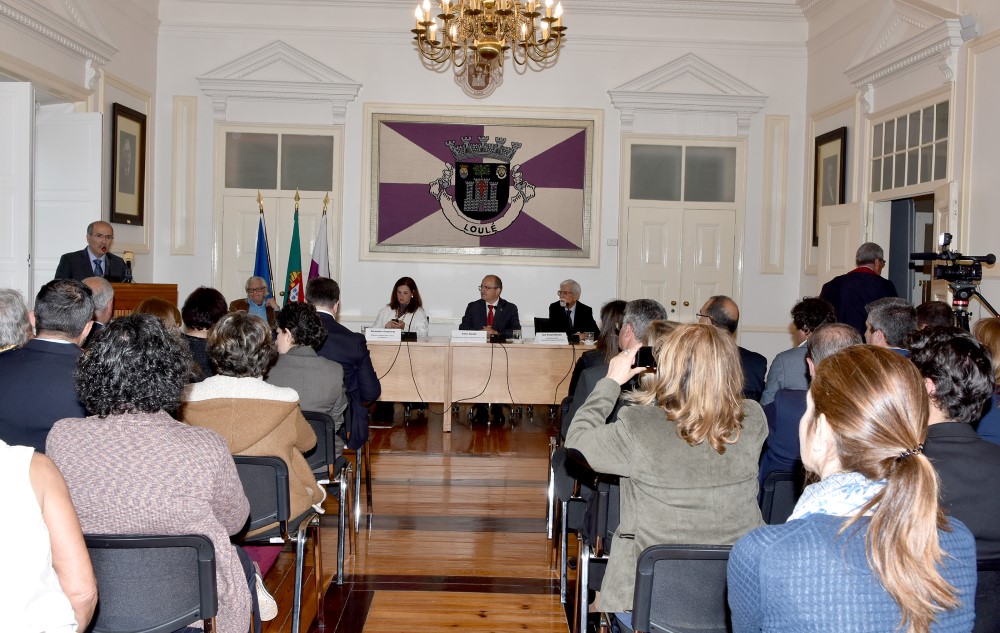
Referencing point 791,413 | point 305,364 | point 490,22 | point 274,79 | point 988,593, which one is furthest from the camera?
point 274,79

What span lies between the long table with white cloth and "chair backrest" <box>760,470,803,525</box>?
4580 mm

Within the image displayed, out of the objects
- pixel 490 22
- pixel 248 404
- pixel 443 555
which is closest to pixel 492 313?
pixel 490 22

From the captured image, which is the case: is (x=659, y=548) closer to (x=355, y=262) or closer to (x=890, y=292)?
(x=890, y=292)

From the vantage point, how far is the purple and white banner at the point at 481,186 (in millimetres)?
9188

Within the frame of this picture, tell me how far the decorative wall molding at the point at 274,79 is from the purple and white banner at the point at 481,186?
1.94 ft

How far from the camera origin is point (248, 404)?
9.50ft

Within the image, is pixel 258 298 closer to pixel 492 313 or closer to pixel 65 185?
pixel 65 185

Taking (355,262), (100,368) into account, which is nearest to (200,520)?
(100,368)

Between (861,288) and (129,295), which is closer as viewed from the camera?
(129,295)

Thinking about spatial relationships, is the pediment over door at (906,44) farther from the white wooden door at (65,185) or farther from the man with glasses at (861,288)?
the white wooden door at (65,185)

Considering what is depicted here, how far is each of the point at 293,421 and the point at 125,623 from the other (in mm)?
1063

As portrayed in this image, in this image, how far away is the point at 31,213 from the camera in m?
6.41

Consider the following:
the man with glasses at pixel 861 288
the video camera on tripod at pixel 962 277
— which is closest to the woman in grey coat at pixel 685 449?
the video camera on tripod at pixel 962 277

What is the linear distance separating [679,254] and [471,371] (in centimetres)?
311
